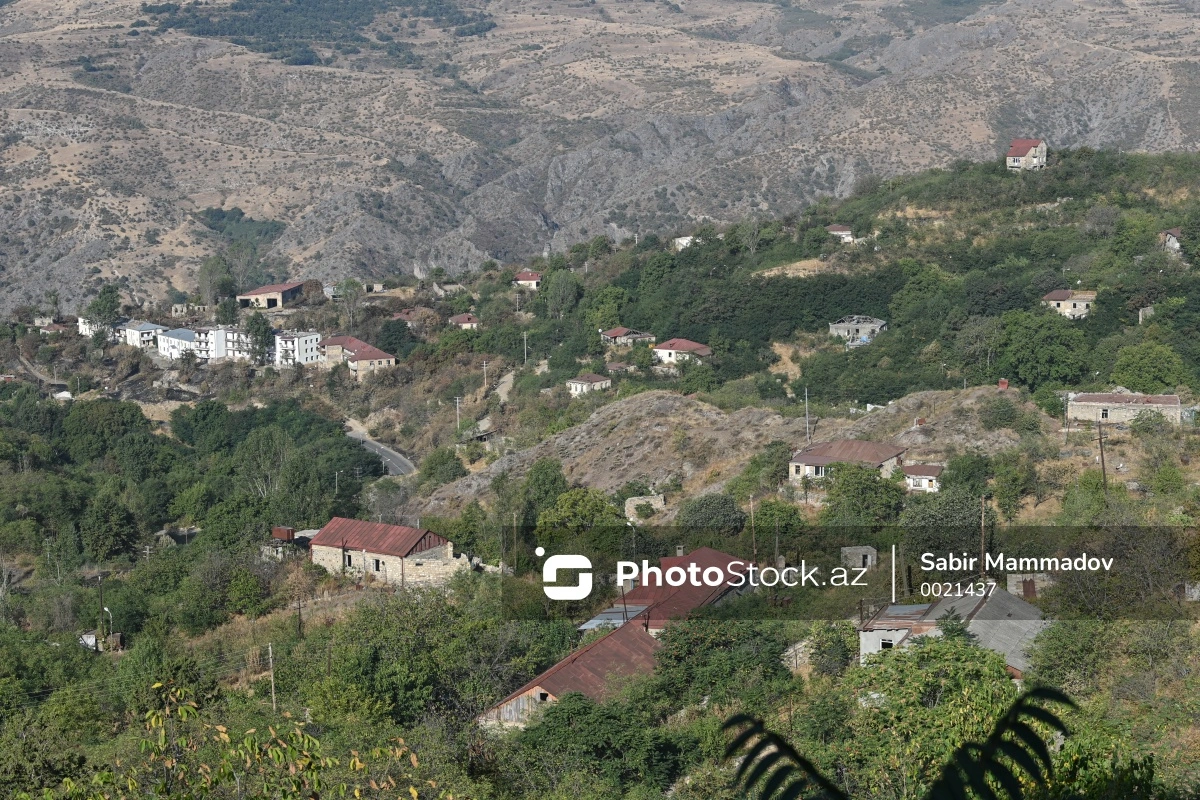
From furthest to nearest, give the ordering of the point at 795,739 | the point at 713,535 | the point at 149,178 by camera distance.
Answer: the point at 149,178, the point at 713,535, the point at 795,739

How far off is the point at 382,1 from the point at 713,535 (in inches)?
6046

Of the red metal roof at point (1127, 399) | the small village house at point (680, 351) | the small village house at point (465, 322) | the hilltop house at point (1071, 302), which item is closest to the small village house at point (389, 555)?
the red metal roof at point (1127, 399)

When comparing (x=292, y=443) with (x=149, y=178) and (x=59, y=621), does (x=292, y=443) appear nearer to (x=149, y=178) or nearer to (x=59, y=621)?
(x=59, y=621)

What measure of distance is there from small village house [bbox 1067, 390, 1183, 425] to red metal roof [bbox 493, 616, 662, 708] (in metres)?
15.1

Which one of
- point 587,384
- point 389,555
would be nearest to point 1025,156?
point 587,384

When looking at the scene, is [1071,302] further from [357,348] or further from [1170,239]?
[357,348]

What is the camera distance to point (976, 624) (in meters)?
19.2

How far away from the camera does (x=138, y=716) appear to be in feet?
70.5

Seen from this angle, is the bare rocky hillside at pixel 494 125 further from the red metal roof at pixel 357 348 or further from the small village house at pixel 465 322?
the small village house at pixel 465 322

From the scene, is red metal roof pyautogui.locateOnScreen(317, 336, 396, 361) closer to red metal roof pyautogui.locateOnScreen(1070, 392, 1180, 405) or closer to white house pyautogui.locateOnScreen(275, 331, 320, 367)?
white house pyautogui.locateOnScreen(275, 331, 320, 367)

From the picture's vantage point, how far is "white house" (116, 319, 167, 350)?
213 ft

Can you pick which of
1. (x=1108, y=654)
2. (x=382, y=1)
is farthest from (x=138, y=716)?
(x=382, y=1)

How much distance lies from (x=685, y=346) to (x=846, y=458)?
17.9 meters

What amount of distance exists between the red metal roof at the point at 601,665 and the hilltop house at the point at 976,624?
3250 mm
